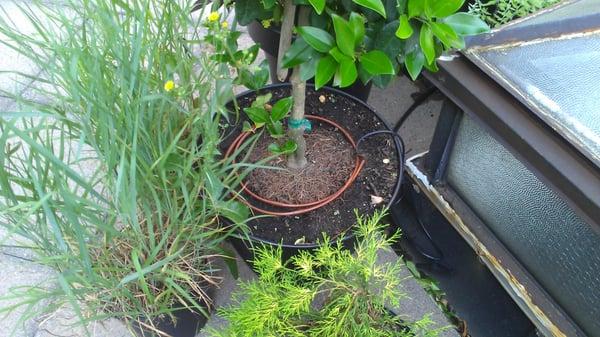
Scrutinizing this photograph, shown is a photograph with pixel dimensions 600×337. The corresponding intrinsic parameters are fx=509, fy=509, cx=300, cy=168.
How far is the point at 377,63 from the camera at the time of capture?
0.91 meters

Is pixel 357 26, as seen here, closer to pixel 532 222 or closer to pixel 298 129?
pixel 298 129

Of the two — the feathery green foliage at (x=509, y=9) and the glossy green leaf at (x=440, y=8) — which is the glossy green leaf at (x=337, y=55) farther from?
the feathery green foliage at (x=509, y=9)

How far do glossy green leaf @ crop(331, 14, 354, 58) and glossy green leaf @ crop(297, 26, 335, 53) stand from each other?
18 millimetres

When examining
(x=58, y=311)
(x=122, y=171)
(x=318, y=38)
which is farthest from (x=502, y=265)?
(x=58, y=311)

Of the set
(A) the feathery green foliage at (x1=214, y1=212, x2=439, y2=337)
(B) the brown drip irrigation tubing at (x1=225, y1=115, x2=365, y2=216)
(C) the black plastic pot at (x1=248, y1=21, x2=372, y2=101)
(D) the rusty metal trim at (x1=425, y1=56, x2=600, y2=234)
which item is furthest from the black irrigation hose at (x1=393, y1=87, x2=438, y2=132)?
(A) the feathery green foliage at (x1=214, y1=212, x2=439, y2=337)

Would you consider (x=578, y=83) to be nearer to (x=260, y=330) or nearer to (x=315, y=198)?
(x=315, y=198)

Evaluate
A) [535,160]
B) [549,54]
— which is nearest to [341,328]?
[535,160]

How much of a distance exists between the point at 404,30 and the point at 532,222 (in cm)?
55

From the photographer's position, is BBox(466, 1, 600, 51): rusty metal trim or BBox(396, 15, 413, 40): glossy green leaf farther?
BBox(466, 1, 600, 51): rusty metal trim

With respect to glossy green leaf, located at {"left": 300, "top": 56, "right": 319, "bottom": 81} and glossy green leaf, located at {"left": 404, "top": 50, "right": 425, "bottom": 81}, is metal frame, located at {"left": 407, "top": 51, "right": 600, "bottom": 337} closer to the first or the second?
glossy green leaf, located at {"left": 404, "top": 50, "right": 425, "bottom": 81}

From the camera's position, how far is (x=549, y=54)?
1008 millimetres

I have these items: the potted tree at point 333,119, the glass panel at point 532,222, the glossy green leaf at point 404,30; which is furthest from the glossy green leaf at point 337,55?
the glass panel at point 532,222

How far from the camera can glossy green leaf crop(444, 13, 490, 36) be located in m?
0.89

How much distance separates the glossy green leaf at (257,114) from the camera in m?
1.15
